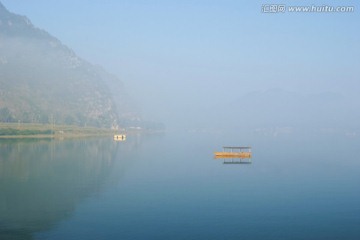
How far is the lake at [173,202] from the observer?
5712 centimetres

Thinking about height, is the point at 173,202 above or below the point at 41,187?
below

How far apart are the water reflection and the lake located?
6.7 inches

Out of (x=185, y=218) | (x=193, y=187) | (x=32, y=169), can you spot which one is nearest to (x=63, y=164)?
(x=32, y=169)

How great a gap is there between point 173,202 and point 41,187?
32.1 meters

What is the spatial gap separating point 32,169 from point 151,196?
50.7 m

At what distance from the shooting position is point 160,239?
52719 millimetres

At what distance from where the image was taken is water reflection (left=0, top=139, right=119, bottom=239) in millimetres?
59812

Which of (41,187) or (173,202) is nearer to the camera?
(173,202)

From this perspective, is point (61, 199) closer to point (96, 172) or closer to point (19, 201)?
point (19, 201)

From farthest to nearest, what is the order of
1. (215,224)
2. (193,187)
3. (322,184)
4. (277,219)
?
1. (322,184)
2. (193,187)
3. (277,219)
4. (215,224)

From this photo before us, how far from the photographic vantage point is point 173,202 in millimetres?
76625

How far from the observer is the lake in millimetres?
57125

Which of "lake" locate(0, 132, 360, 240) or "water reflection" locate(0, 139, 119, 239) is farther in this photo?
"water reflection" locate(0, 139, 119, 239)

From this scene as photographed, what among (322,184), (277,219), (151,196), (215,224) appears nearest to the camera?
(215,224)
